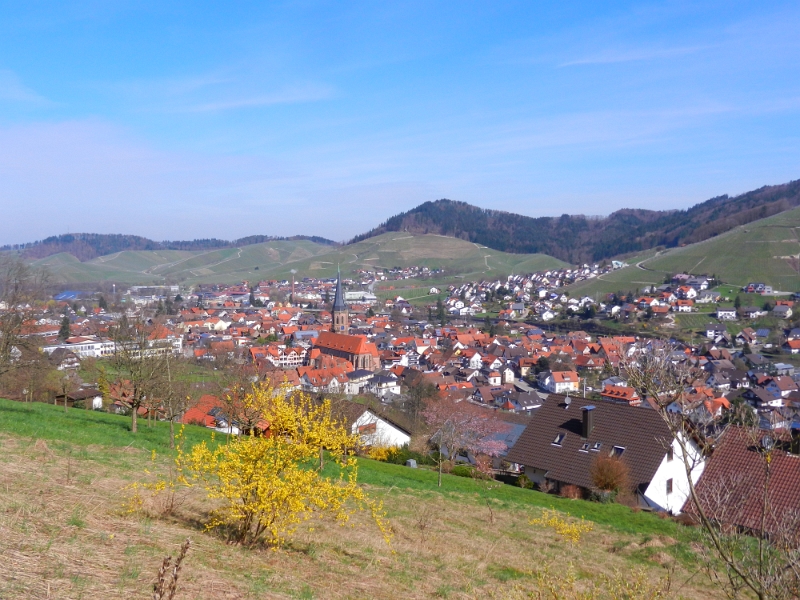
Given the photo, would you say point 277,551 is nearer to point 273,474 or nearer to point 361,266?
point 273,474

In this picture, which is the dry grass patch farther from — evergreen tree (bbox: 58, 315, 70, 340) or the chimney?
evergreen tree (bbox: 58, 315, 70, 340)

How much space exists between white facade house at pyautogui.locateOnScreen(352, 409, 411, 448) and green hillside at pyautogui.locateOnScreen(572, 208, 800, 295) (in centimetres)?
8564

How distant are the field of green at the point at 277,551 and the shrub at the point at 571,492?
3983 millimetres

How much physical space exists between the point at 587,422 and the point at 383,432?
31.0ft

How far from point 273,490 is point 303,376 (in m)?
44.7

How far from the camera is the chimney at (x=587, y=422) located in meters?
20.9

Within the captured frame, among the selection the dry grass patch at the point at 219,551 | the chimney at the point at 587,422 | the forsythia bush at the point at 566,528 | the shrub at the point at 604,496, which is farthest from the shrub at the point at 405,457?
the dry grass patch at the point at 219,551

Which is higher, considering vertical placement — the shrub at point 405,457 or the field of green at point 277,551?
the field of green at point 277,551

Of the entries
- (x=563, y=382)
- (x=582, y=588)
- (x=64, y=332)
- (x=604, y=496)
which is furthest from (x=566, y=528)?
(x=64, y=332)

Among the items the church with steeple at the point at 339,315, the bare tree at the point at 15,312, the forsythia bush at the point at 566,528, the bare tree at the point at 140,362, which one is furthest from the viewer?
the church with steeple at the point at 339,315

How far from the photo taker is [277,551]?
7.06 m

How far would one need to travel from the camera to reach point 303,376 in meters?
50.4

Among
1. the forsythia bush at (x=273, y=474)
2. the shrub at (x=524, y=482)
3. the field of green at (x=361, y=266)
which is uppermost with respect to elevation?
the field of green at (x=361, y=266)

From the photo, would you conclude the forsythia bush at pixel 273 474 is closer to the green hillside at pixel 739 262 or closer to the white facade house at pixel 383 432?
the white facade house at pixel 383 432
